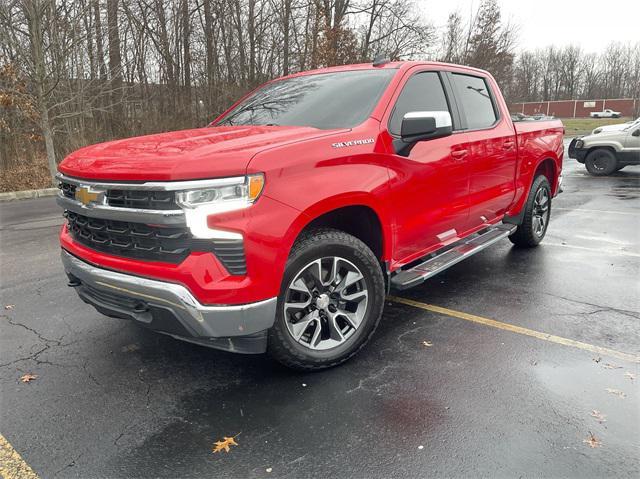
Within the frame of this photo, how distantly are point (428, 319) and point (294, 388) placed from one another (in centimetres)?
153

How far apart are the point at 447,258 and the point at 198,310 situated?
233cm

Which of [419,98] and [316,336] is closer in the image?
[316,336]

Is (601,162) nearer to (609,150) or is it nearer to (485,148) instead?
(609,150)

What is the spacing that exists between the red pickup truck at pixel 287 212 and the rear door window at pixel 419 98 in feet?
0.06

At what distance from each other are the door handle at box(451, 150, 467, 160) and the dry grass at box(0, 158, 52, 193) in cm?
1201

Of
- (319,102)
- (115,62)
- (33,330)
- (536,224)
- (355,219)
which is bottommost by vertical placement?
(33,330)

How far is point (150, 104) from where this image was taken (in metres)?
17.8

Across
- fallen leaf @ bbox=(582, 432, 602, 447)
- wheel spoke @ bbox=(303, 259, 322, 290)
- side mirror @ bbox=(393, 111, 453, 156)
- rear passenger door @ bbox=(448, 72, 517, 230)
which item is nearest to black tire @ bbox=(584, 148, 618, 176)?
rear passenger door @ bbox=(448, 72, 517, 230)

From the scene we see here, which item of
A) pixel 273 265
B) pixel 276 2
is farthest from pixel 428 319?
pixel 276 2

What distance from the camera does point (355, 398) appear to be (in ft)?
9.37

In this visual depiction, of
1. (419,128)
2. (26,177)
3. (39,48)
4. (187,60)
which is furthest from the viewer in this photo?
(187,60)

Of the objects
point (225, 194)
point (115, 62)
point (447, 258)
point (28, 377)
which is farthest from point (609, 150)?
point (115, 62)

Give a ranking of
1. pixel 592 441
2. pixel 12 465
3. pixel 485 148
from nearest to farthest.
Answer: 1. pixel 12 465
2. pixel 592 441
3. pixel 485 148

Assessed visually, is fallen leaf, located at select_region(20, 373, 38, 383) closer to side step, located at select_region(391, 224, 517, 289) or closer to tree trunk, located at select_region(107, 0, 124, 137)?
side step, located at select_region(391, 224, 517, 289)
